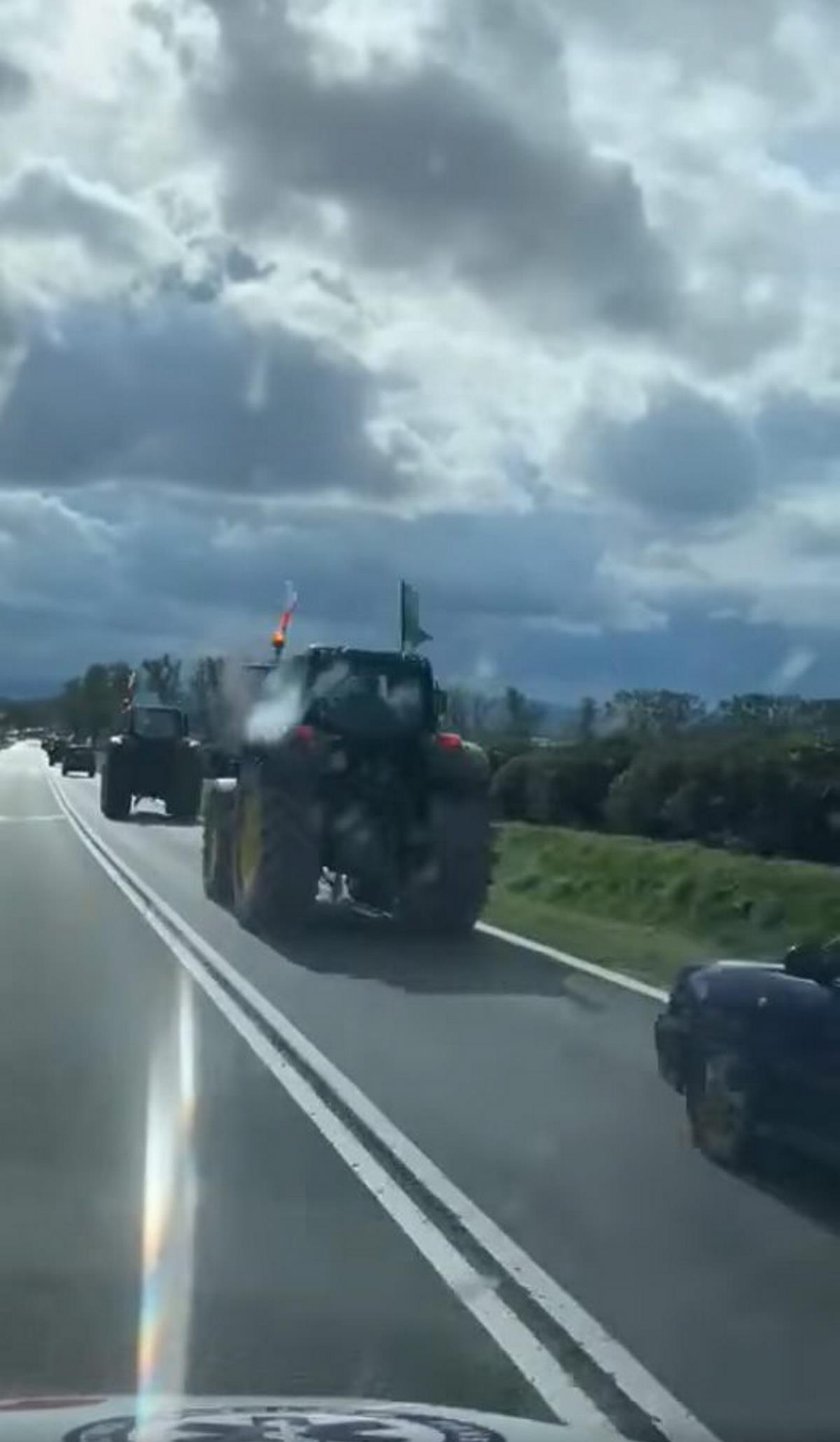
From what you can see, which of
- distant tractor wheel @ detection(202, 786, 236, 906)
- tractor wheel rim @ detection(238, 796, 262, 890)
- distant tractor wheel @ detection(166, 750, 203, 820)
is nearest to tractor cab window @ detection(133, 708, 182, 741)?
distant tractor wheel @ detection(166, 750, 203, 820)

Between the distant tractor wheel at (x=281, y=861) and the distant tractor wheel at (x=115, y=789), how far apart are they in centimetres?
2800

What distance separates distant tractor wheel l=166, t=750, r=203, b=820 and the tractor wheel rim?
25852 millimetres

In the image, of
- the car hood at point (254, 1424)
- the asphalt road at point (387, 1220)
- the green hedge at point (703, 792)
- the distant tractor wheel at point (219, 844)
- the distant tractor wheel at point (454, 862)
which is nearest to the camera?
the car hood at point (254, 1424)

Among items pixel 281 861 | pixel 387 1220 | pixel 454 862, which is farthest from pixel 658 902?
pixel 387 1220

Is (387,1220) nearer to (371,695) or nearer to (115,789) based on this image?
(371,695)

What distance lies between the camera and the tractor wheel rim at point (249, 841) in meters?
22.5

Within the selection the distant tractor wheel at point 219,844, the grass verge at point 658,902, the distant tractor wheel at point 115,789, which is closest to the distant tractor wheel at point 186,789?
the distant tractor wheel at point 115,789

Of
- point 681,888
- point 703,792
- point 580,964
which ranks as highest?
point 703,792

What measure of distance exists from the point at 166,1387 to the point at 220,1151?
13.0 feet

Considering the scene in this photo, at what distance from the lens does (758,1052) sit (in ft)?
33.7

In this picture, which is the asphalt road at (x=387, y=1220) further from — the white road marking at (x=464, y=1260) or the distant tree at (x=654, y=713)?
the distant tree at (x=654, y=713)

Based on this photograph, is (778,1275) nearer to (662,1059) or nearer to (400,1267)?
(400,1267)

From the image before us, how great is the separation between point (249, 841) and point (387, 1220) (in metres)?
13.8

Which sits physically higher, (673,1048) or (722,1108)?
(673,1048)
